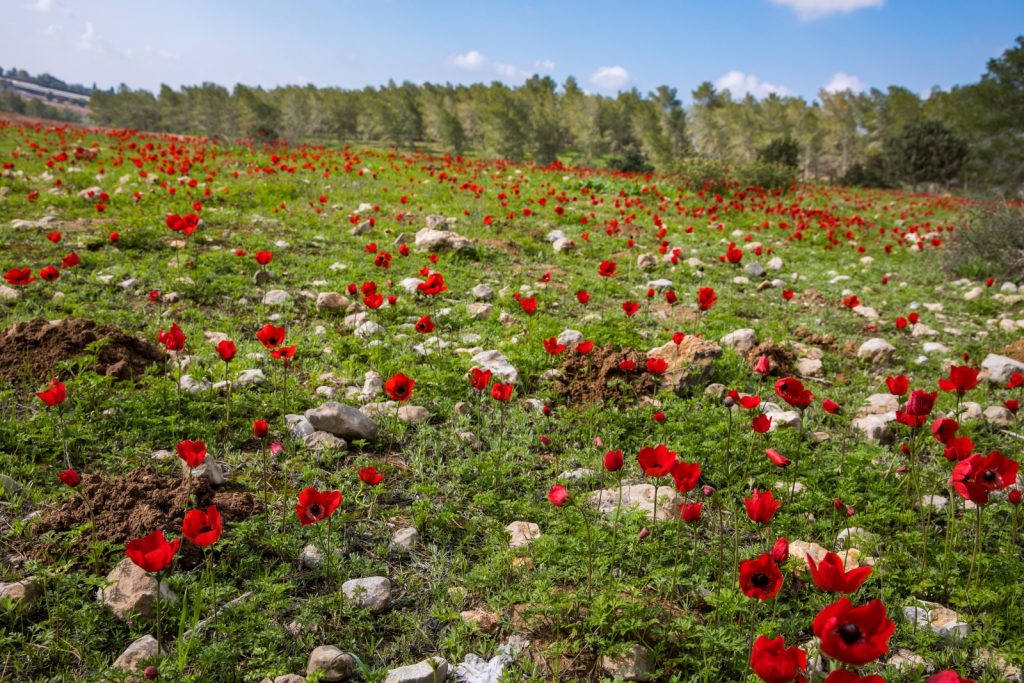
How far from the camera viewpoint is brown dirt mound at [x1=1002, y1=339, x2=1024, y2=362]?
560 centimetres

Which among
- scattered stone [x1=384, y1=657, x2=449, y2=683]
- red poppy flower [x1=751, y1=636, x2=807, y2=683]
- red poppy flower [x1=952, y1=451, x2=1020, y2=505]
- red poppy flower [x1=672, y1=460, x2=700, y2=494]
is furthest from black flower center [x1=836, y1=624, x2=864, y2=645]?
scattered stone [x1=384, y1=657, x2=449, y2=683]

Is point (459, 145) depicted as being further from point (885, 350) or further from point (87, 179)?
point (885, 350)

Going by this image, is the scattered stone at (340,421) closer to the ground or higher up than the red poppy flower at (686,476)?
closer to the ground

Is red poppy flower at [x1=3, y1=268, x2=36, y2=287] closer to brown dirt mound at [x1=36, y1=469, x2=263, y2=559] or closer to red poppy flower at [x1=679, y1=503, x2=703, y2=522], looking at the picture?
brown dirt mound at [x1=36, y1=469, x2=263, y2=559]

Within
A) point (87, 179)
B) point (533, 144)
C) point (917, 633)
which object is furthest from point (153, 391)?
point (533, 144)

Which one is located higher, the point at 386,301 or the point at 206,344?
the point at 386,301

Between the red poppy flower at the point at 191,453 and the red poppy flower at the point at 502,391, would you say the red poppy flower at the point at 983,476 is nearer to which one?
the red poppy flower at the point at 502,391

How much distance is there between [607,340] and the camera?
5.79m

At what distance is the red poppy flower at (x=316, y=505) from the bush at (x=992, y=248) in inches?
416

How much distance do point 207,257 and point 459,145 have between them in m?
53.2

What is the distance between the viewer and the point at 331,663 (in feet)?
7.45

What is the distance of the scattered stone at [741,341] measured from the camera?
571 cm

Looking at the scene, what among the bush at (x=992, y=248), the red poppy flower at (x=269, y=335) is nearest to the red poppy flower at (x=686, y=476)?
the red poppy flower at (x=269, y=335)

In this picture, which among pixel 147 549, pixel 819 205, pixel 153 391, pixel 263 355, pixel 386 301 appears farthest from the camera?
pixel 819 205
